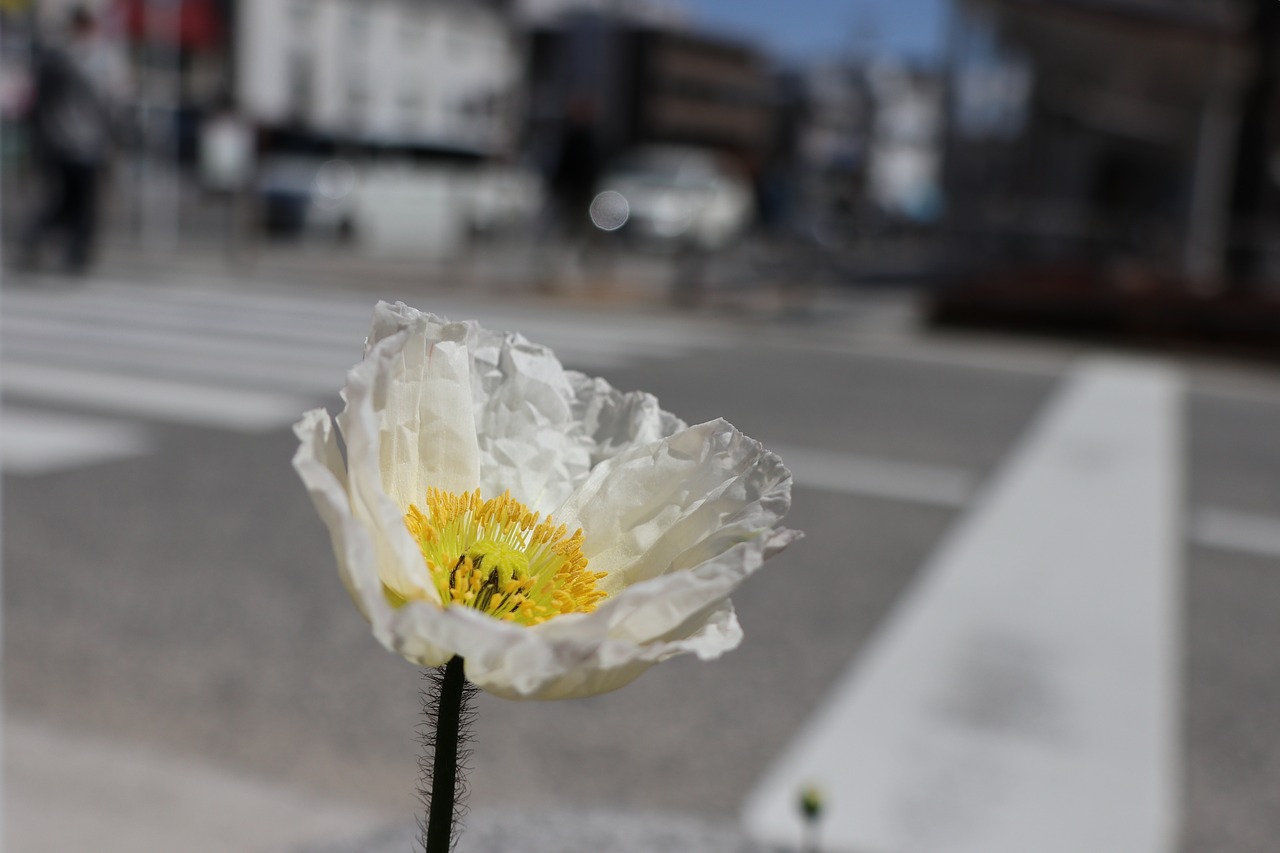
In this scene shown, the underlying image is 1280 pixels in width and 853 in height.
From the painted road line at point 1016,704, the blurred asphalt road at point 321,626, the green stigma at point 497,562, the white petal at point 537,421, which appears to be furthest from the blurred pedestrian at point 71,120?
the green stigma at point 497,562

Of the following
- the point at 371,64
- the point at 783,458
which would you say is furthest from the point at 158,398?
the point at 371,64

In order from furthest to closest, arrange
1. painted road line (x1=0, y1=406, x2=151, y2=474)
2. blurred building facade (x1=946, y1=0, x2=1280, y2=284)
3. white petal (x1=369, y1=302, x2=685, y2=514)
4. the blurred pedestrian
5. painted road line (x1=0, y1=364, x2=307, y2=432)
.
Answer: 1. blurred building facade (x1=946, y1=0, x2=1280, y2=284)
2. the blurred pedestrian
3. painted road line (x1=0, y1=364, x2=307, y2=432)
4. painted road line (x1=0, y1=406, x2=151, y2=474)
5. white petal (x1=369, y1=302, x2=685, y2=514)

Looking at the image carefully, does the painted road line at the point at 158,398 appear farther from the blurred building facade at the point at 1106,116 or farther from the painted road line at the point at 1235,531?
the blurred building facade at the point at 1106,116

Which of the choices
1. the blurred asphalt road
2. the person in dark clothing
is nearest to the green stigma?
the blurred asphalt road

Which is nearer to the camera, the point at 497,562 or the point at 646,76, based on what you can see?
the point at 497,562

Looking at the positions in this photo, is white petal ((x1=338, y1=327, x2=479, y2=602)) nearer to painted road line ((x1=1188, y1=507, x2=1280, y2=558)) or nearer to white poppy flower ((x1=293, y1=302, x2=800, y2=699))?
white poppy flower ((x1=293, y1=302, x2=800, y2=699))

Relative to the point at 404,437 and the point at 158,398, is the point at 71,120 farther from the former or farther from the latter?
the point at 404,437
